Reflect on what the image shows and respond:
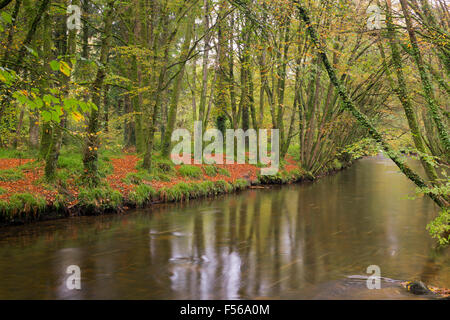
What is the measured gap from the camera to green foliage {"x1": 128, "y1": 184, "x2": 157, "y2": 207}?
39.4 ft

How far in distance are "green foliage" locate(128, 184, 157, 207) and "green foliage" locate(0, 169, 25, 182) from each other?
3560 millimetres

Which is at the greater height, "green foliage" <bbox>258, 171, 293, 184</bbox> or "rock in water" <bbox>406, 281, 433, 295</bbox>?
"green foliage" <bbox>258, 171, 293, 184</bbox>

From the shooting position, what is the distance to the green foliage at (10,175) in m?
10.0

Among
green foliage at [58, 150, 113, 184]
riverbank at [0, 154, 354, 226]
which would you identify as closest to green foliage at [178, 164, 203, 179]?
riverbank at [0, 154, 354, 226]

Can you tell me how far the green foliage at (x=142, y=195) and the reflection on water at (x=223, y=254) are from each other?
20.5 inches

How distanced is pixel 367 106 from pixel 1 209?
75.3ft

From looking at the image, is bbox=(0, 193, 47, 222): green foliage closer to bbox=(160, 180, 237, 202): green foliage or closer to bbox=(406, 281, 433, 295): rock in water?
bbox=(160, 180, 237, 202): green foliage

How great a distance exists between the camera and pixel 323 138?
2191cm

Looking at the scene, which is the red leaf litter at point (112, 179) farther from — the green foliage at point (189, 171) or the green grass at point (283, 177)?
the green grass at point (283, 177)

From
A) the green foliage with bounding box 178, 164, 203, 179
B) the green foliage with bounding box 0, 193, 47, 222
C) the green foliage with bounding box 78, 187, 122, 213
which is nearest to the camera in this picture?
the green foliage with bounding box 0, 193, 47, 222

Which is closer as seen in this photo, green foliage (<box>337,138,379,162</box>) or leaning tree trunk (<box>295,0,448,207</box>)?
green foliage (<box>337,138,379,162</box>)

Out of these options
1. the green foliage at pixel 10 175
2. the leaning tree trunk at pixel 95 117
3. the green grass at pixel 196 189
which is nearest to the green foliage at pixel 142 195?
the green grass at pixel 196 189

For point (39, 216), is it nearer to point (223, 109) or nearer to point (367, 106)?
point (223, 109)
